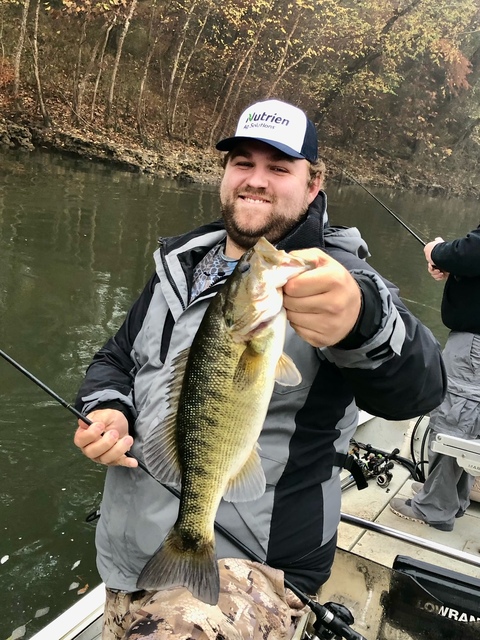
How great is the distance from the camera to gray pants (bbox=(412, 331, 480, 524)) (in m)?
3.57

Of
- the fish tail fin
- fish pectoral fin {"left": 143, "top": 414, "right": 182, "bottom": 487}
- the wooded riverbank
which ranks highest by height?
fish pectoral fin {"left": 143, "top": 414, "right": 182, "bottom": 487}

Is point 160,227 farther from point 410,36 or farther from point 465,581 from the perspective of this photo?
point 410,36

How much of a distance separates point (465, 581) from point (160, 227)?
12343 millimetres

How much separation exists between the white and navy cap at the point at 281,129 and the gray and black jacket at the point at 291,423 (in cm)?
23

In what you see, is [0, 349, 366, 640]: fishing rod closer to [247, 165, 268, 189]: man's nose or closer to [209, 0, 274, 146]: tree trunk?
[247, 165, 268, 189]: man's nose

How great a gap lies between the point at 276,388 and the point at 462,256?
1.96 m

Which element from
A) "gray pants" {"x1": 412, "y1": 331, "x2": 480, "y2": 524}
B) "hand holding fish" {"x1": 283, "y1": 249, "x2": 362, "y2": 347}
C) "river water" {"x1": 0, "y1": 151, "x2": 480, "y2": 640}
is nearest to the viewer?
"hand holding fish" {"x1": 283, "y1": 249, "x2": 362, "y2": 347}

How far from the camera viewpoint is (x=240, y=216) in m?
2.24

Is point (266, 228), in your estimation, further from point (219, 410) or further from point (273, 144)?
point (219, 410)

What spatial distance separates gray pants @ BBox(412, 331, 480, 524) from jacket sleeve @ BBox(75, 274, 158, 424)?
6.82ft

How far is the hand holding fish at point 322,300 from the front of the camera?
4.29ft

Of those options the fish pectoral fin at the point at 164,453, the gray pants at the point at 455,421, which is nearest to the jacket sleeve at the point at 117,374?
the fish pectoral fin at the point at 164,453

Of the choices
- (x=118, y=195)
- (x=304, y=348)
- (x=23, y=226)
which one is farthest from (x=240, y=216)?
(x=118, y=195)

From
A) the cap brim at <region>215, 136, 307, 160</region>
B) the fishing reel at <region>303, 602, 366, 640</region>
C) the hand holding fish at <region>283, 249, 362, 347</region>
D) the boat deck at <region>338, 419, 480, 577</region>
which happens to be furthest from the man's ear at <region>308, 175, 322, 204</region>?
the boat deck at <region>338, 419, 480, 577</region>
